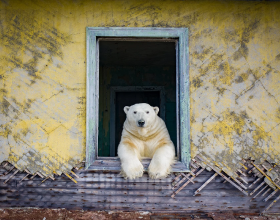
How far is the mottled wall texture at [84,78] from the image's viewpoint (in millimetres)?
2729

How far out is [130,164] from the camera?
2.48m

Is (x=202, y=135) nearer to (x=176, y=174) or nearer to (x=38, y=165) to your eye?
(x=176, y=174)

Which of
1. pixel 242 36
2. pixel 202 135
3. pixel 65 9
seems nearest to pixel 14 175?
pixel 65 9

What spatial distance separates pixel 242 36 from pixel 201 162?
5.25ft

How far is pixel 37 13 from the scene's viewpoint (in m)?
2.76

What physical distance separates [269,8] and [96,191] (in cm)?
304

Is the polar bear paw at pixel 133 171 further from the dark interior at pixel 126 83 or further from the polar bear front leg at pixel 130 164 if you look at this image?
the dark interior at pixel 126 83

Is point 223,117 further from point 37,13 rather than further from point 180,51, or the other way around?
point 37,13

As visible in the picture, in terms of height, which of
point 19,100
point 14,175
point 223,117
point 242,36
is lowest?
point 14,175

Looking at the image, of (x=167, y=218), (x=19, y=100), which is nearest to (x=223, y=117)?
(x=167, y=218)

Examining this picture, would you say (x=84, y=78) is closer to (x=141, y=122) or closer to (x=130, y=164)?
(x=141, y=122)

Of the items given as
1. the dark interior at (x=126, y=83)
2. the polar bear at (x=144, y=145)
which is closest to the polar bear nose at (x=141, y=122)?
the polar bear at (x=144, y=145)

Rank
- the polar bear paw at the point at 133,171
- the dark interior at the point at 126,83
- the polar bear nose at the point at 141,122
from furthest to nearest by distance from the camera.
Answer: the dark interior at the point at 126,83
the polar bear nose at the point at 141,122
the polar bear paw at the point at 133,171

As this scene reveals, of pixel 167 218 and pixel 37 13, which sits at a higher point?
pixel 37 13
